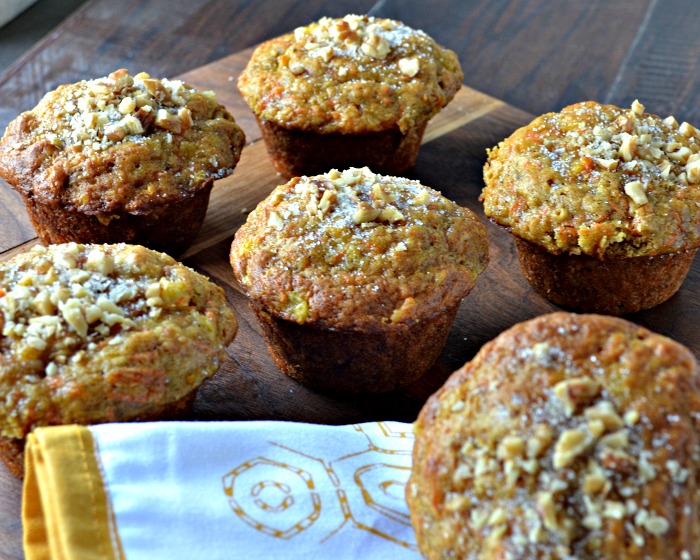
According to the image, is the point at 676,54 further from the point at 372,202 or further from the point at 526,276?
the point at 372,202

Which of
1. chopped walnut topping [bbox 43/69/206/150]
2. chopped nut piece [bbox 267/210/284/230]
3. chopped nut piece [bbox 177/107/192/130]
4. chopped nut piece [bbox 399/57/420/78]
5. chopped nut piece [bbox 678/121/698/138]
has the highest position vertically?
chopped walnut topping [bbox 43/69/206/150]

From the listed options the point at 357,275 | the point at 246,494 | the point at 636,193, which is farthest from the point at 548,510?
the point at 636,193

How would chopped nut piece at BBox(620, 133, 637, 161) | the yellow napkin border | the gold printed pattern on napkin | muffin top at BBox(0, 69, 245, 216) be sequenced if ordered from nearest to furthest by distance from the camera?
1. the yellow napkin border
2. the gold printed pattern on napkin
3. chopped nut piece at BBox(620, 133, 637, 161)
4. muffin top at BBox(0, 69, 245, 216)

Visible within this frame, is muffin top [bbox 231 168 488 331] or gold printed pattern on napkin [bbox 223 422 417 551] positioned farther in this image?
muffin top [bbox 231 168 488 331]

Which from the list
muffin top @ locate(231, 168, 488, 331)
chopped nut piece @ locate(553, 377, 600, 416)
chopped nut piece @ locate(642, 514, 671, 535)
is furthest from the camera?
muffin top @ locate(231, 168, 488, 331)

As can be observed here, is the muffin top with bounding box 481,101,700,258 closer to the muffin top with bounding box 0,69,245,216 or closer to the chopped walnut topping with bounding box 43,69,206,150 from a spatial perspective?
the muffin top with bounding box 0,69,245,216

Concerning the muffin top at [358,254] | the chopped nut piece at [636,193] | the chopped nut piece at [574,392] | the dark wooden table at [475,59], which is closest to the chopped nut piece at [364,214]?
the muffin top at [358,254]

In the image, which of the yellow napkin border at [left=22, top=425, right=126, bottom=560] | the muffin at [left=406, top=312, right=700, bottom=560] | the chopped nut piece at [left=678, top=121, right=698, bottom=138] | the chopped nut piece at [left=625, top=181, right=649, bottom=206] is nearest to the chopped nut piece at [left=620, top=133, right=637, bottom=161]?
the chopped nut piece at [left=625, top=181, right=649, bottom=206]

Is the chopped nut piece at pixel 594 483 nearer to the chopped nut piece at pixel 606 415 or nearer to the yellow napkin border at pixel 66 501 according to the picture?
the chopped nut piece at pixel 606 415
